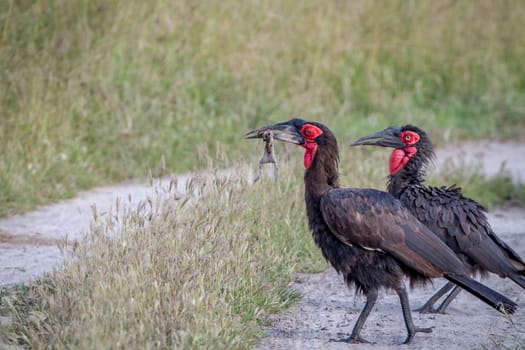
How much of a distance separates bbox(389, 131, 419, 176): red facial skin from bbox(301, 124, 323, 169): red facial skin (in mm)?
923

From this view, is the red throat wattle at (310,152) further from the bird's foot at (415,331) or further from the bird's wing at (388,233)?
the bird's foot at (415,331)

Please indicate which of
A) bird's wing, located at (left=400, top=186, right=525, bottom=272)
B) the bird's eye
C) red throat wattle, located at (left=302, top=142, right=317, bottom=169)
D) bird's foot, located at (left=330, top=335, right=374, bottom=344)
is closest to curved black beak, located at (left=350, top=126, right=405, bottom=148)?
the bird's eye

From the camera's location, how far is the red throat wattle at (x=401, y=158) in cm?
589

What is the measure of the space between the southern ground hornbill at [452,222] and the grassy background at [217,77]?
60.2 inches

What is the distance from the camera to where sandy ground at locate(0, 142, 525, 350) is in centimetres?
495

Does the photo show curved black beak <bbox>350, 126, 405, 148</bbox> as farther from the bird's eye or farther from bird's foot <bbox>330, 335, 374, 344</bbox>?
bird's foot <bbox>330, 335, 374, 344</bbox>

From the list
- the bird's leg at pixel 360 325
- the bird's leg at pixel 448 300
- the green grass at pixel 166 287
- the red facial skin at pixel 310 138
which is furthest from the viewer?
the bird's leg at pixel 448 300

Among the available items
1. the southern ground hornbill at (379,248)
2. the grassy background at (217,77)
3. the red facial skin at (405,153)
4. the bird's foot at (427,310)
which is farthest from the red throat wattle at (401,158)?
the grassy background at (217,77)

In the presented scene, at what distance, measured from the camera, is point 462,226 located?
17.6ft

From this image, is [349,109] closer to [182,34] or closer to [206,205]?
[182,34]

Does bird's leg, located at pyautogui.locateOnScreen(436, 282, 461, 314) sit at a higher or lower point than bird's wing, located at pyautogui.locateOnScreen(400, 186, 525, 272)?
lower

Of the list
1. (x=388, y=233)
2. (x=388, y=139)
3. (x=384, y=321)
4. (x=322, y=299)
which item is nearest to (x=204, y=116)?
(x=388, y=139)

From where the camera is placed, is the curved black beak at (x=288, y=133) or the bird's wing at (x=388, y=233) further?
the curved black beak at (x=288, y=133)

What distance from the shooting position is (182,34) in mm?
9938
